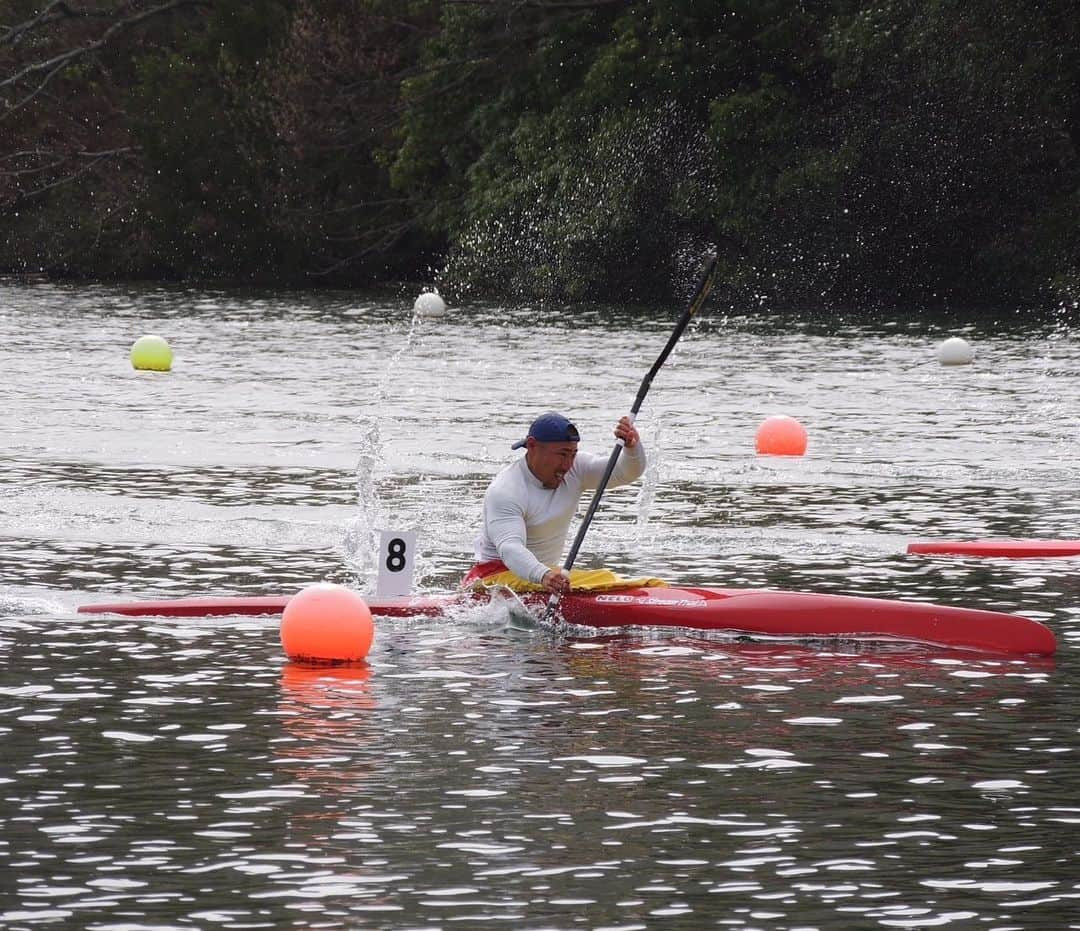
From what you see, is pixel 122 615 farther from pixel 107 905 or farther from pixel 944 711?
pixel 107 905

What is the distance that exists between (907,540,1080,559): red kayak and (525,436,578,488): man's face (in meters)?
3.26

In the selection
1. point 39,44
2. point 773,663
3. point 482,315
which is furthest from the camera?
point 39,44

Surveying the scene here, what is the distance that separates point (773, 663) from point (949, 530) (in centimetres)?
464

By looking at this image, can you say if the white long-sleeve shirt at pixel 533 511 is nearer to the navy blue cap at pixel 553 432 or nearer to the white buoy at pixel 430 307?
the navy blue cap at pixel 553 432

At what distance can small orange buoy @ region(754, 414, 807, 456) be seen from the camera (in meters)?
20.0

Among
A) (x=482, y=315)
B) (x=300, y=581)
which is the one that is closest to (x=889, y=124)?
(x=482, y=315)

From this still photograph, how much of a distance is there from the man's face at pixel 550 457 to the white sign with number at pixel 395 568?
808mm

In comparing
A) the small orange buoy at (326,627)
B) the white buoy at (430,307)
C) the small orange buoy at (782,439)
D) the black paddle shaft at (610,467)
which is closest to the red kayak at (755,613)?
the black paddle shaft at (610,467)

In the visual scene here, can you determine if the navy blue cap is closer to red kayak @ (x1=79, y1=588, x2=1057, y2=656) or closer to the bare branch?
red kayak @ (x1=79, y1=588, x2=1057, y2=656)

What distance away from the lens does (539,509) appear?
39.1ft

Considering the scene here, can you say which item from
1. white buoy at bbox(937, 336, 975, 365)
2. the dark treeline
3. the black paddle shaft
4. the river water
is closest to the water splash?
the river water

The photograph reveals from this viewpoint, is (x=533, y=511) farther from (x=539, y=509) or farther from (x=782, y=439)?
(x=782, y=439)

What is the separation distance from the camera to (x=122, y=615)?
11891mm

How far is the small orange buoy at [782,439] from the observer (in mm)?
19969
